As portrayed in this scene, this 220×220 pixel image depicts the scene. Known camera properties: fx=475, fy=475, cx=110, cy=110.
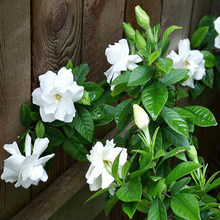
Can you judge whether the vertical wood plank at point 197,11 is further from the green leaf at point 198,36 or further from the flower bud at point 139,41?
the flower bud at point 139,41

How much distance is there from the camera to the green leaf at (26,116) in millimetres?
1297

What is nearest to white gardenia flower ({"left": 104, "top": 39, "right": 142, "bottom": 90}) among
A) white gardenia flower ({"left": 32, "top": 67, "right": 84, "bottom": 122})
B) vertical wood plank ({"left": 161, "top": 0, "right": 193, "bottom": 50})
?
white gardenia flower ({"left": 32, "top": 67, "right": 84, "bottom": 122})

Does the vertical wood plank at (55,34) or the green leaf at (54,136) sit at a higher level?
the vertical wood plank at (55,34)

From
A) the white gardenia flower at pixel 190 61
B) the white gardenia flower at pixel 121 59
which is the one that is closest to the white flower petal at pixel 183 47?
the white gardenia flower at pixel 190 61

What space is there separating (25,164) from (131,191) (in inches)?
11.0

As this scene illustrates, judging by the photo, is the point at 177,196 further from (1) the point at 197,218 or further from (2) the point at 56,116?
(2) the point at 56,116

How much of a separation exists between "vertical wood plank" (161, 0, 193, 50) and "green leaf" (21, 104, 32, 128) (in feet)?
2.62

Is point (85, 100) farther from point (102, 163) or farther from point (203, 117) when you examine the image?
point (203, 117)

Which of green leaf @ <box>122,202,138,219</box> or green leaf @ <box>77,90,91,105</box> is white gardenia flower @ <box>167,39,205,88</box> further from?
green leaf @ <box>122,202,138,219</box>

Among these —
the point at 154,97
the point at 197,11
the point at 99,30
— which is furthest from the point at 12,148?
the point at 197,11

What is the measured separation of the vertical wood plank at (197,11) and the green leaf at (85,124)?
3.12 ft

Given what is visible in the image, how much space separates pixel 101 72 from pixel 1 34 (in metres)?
0.51

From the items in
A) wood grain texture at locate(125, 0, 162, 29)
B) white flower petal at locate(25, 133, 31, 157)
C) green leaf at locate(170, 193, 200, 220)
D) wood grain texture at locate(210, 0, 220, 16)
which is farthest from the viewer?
wood grain texture at locate(210, 0, 220, 16)

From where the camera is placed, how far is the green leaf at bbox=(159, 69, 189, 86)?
1334 millimetres
